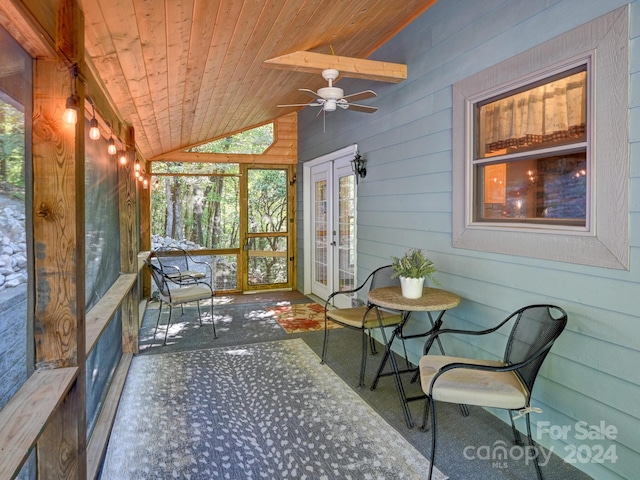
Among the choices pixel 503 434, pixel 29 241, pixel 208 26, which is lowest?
pixel 503 434

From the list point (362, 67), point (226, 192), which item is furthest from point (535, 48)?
point (226, 192)

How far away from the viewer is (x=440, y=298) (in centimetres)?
268

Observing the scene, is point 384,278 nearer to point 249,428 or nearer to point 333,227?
point 249,428

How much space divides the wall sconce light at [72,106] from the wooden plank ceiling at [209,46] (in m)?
0.38

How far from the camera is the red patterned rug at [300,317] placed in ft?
15.0

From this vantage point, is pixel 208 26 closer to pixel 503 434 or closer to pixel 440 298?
pixel 440 298

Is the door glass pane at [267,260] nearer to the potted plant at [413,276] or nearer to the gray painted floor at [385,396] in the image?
the gray painted floor at [385,396]

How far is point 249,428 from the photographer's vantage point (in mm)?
2449

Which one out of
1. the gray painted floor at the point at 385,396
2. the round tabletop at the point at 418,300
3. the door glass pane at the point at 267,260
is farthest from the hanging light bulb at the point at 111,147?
the door glass pane at the point at 267,260

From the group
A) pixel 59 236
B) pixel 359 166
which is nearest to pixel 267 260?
pixel 359 166

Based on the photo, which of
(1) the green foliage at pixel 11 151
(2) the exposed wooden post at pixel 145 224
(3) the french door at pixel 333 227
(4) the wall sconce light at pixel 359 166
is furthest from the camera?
(2) the exposed wooden post at pixel 145 224

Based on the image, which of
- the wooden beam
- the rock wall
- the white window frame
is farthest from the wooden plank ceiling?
the white window frame

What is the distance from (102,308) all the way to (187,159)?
13.8 feet

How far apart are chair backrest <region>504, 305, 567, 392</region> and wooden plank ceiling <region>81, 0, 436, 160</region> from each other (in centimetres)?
227
